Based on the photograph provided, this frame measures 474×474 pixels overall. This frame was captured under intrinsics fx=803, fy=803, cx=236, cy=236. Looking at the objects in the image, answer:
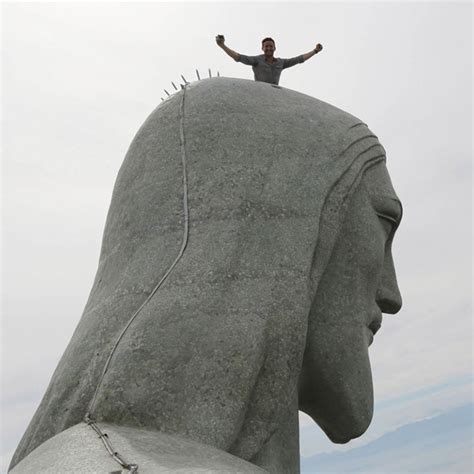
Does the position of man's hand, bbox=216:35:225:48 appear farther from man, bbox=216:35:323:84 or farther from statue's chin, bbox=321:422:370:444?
statue's chin, bbox=321:422:370:444

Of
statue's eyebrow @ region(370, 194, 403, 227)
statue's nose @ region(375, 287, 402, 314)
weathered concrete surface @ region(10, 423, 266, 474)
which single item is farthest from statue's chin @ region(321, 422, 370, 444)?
weathered concrete surface @ region(10, 423, 266, 474)

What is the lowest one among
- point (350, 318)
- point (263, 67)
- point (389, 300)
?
point (350, 318)

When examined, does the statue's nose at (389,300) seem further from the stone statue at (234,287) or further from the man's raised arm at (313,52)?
the man's raised arm at (313,52)

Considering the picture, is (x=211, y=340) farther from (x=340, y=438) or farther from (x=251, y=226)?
(x=340, y=438)

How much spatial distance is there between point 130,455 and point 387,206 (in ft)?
9.59

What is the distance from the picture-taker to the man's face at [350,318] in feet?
17.9

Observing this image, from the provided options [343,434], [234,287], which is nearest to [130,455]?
[234,287]

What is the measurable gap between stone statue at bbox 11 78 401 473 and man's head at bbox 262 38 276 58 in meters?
0.93

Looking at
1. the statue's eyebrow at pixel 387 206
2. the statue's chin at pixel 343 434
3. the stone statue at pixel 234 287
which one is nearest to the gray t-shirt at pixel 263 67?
the stone statue at pixel 234 287

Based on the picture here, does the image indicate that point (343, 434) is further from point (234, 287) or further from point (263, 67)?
point (263, 67)

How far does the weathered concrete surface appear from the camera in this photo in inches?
146

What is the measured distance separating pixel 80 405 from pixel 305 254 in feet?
5.55

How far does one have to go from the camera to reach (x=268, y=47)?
6.83 metres

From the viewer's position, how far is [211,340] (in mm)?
4652
